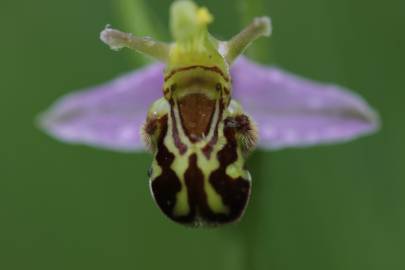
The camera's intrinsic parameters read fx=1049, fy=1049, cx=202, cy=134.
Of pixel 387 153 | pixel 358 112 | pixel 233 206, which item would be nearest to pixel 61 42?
pixel 387 153

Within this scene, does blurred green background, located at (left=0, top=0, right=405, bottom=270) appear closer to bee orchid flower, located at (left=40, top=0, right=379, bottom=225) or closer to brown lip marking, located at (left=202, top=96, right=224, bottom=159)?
bee orchid flower, located at (left=40, top=0, right=379, bottom=225)

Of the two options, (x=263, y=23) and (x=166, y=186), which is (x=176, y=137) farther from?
(x=263, y=23)

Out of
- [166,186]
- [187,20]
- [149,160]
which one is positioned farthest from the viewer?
[149,160]

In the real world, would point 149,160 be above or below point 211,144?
above

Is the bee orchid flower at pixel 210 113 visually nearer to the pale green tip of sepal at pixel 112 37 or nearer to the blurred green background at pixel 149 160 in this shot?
the pale green tip of sepal at pixel 112 37

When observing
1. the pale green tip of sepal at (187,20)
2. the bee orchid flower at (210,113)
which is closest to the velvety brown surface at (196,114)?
the bee orchid flower at (210,113)

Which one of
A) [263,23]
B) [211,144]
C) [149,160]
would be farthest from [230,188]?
[149,160]

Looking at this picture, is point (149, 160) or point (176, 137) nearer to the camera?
point (176, 137)

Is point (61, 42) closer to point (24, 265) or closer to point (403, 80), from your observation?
point (24, 265)
